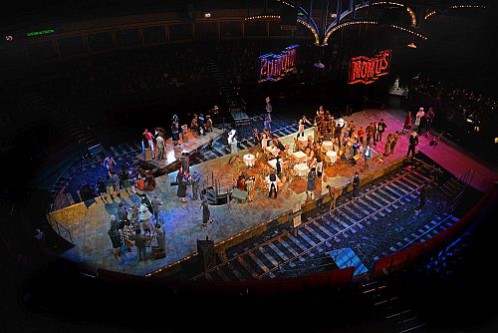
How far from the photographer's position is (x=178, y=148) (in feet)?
78.9

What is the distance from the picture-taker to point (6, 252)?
54.1ft

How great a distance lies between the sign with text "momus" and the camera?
2408 cm

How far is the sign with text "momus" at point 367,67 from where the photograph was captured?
24.1m

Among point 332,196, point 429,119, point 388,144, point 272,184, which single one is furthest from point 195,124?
point 429,119

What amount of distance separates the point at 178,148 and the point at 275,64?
7256 millimetres

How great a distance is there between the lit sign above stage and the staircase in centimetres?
352

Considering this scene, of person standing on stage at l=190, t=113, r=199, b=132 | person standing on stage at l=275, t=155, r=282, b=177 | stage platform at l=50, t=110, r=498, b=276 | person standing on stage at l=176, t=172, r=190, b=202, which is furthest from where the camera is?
person standing on stage at l=190, t=113, r=199, b=132

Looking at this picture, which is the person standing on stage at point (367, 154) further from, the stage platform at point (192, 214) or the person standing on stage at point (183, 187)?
the person standing on stage at point (183, 187)

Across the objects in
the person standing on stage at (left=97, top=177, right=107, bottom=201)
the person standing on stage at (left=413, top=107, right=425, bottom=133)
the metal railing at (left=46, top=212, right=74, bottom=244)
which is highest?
the person standing on stage at (left=413, top=107, right=425, bottom=133)

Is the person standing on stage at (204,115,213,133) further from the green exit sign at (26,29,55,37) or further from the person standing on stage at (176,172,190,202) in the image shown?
the green exit sign at (26,29,55,37)

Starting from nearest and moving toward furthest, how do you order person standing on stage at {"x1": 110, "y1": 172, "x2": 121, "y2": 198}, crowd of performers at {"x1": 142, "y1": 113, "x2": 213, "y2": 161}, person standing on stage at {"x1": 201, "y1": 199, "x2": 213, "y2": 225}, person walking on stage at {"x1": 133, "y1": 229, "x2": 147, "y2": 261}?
person walking on stage at {"x1": 133, "y1": 229, "x2": 147, "y2": 261}
person standing on stage at {"x1": 201, "y1": 199, "x2": 213, "y2": 225}
person standing on stage at {"x1": 110, "y1": 172, "x2": 121, "y2": 198}
crowd of performers at {"x1": 142, "y1": 113, "x2": 213, "y2": 161}

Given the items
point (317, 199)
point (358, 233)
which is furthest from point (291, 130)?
point (358, 233)

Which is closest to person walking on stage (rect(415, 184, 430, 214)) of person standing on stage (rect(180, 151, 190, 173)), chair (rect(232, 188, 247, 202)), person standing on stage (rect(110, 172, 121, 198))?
chair (rect(232, 188, 247, 202))

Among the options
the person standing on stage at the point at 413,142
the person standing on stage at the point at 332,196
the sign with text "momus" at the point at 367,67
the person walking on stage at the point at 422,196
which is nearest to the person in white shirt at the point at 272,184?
the person standing on stage at the point at 332,196
